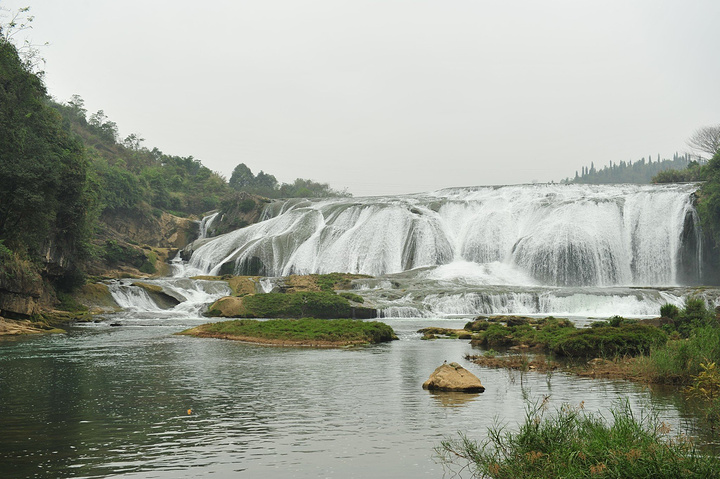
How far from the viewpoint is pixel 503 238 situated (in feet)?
192

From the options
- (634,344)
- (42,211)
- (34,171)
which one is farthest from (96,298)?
(634,344)

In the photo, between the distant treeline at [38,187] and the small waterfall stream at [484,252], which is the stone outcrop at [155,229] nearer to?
the small waterfall stream at [484,252]

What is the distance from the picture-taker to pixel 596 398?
12.2 metres

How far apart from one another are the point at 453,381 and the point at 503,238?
46.4 meters

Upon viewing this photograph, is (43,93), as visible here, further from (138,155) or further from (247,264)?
(138,155)

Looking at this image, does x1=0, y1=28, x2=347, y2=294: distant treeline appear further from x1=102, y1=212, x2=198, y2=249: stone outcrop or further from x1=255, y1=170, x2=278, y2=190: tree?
x1=255, y1=170, x2=278, y2=190: tree

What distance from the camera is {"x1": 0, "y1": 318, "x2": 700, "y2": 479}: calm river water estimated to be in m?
8.03

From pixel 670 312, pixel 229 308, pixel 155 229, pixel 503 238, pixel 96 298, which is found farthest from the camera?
pixel 155 229

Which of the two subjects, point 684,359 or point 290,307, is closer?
point 684,359

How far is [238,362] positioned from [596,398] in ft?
35.2

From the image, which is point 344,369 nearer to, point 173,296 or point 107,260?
point 173,296

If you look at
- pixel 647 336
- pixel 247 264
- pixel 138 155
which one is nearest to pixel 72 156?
pixel 247 264

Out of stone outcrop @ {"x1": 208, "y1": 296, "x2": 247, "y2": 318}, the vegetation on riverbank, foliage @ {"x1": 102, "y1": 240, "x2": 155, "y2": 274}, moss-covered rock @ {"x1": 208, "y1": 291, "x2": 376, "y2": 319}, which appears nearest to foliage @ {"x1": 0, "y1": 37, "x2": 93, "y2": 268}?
stone outcrop @ {"x1": 208, "y1": 296, "x2": 247, "y2": 318}

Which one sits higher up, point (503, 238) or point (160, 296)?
point (503, 238)
